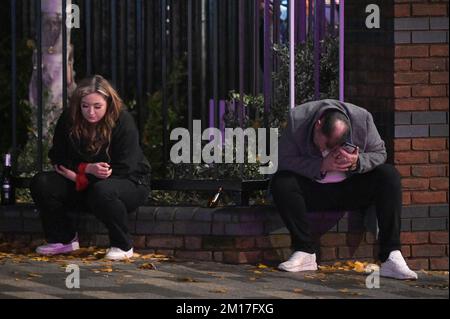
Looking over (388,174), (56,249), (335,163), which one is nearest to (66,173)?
(56,249)

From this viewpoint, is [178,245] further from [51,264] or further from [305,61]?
[305,61]

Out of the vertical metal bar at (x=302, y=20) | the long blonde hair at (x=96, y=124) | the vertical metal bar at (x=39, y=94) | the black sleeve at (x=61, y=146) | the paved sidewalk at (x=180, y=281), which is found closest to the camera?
the paved sidewalk at (x=180, y=281)

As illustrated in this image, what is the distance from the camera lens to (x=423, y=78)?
25.8ft

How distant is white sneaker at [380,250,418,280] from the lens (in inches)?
→ 292

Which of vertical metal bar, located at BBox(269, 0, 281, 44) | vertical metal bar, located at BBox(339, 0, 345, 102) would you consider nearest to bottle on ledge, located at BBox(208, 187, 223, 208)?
vertical metal bar, located at BBox(339, 0, 345, 102)

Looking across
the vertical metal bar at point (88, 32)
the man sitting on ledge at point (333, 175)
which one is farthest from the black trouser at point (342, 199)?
the vertical metal bar at point (88, 32)

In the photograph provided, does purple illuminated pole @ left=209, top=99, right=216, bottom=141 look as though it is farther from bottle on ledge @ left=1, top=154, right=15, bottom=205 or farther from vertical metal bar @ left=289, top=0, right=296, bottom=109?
bottle on ledge @ left=1, top=154, right=15, bottom=205

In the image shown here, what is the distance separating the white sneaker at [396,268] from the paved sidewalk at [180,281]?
0.06 metres

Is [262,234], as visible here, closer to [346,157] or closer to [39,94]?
[346,157]

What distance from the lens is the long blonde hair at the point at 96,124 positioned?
7961mm

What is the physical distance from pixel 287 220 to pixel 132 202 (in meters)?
1.08

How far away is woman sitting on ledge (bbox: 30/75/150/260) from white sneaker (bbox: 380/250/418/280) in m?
1.68

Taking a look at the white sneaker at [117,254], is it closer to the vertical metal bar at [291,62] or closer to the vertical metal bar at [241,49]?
the vertical metal bar at [241,49]

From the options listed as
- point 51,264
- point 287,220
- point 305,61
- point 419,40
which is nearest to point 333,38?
point 305,61
